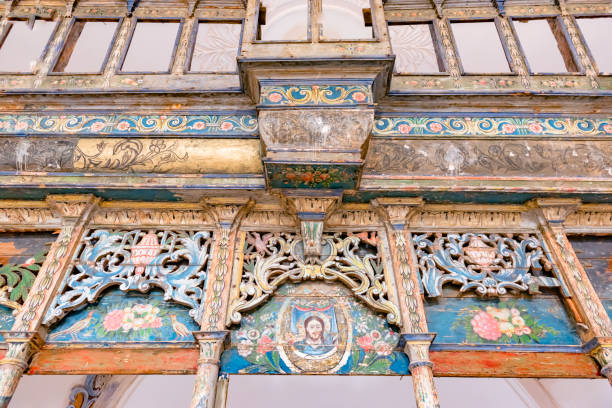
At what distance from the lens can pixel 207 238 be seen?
3711mm

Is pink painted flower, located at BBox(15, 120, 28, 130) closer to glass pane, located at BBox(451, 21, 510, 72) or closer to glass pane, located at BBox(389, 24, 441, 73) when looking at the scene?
glass pane, located at BBox(389, 24, 441, 73)

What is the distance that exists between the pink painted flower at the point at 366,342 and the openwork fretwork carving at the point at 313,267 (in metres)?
0.21

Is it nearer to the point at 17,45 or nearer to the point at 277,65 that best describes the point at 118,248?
the point at 277,65

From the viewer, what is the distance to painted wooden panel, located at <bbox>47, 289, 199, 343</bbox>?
3.22 metres

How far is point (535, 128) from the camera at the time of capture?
3.96 m

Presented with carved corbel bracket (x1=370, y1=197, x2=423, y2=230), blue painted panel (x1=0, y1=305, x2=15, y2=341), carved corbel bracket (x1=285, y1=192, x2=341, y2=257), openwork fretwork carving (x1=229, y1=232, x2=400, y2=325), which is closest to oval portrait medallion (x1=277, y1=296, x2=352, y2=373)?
openwork fretwork carving (x1=229, y1=232, x2=400, y2=325)

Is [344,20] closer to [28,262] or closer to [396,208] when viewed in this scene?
[396,208]

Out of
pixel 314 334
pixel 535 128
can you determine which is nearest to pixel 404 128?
pixel 535 128

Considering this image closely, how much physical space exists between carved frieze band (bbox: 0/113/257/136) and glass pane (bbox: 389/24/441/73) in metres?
1.78

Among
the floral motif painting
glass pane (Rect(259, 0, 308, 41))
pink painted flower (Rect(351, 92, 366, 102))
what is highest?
glass pane (Rect(259, 0, 308, 41))

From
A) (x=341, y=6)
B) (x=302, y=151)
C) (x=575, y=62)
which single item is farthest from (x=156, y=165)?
(x=575, y=62)

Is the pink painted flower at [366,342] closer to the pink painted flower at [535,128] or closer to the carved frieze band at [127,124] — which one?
the carved frieze band at [127,124]

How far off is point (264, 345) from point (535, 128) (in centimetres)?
305

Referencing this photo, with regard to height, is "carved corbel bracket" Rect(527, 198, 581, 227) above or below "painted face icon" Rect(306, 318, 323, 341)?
above
